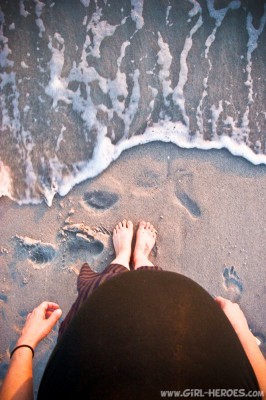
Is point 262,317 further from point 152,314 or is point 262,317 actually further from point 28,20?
point 28,20

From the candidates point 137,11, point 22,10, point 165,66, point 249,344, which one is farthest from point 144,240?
point 22,10

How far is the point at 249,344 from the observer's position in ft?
5.35

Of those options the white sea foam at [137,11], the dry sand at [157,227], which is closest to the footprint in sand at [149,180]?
the dry sand at [157,227]

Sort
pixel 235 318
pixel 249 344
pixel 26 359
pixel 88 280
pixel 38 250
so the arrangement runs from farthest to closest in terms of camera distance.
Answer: pixel 38 250, pixel 88 280, pixel 235 318, pixel 249 344, pixel 26 359

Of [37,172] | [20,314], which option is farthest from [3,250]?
[37,172]

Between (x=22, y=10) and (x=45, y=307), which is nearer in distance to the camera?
(x=45, y=307)

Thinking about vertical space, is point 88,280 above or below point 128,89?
below

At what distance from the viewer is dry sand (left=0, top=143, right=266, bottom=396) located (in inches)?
84.0

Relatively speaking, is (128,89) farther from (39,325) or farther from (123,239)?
(39,325)

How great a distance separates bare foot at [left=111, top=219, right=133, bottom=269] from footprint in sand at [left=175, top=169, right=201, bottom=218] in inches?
15.4

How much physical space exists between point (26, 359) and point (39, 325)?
221 millimetres

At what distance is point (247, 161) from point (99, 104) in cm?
112

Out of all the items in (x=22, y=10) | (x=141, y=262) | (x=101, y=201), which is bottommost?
(x=141, y=262)

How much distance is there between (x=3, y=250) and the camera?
2180 mm
